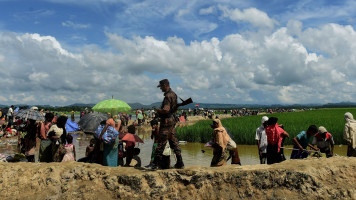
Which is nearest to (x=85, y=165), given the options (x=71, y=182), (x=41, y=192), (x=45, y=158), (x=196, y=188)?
(x=71, y=182)

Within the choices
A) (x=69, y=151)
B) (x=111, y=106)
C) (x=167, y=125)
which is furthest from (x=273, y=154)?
(x=111, y=106)

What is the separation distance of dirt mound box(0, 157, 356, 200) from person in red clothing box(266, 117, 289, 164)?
0.92m

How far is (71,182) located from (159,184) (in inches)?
68.8

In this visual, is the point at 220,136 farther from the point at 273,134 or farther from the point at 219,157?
the point at 273,134

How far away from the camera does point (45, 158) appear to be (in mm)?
5773

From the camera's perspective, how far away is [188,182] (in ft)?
15.1

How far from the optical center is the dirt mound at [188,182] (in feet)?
14.4

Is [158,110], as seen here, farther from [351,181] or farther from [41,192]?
[351,181]

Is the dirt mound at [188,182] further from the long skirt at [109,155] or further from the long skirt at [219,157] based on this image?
the long skirt at [219,157]

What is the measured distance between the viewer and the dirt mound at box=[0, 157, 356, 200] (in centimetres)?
439

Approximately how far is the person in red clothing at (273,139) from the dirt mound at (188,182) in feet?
3.03

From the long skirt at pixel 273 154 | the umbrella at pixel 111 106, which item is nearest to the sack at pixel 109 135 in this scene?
the long skirt at pixel 273 154

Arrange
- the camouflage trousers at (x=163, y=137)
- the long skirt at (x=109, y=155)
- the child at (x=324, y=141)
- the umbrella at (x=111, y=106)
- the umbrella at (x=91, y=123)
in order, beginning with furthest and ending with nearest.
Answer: the umbrella at (x=91, y=123), the umbrella at (x=111, y=106), the child at (x=324, y=141), the long skirt at (x=109, y=155), the camouflage trousers at (x=163, y=137)

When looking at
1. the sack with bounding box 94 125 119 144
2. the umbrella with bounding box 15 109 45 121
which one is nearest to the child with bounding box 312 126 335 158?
the sack with bounding box 94 125 119 144
